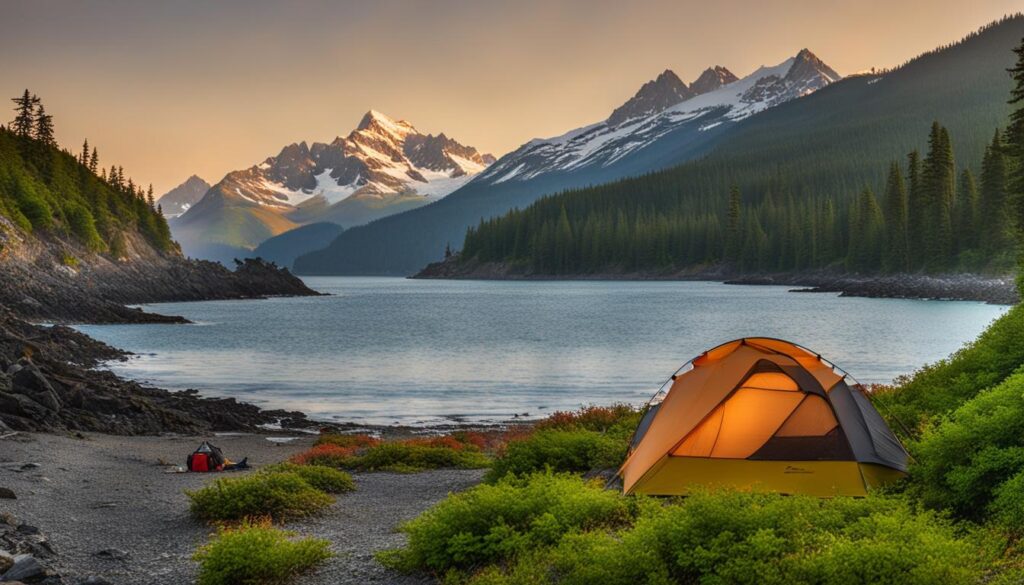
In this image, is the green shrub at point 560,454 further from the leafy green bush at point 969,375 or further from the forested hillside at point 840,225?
the forested hillside at point 840,225

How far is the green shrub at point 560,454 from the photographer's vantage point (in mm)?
16016

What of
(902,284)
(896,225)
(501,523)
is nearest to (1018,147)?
(902,284)

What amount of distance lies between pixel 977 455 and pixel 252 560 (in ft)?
29.7

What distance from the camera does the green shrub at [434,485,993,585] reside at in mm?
7664

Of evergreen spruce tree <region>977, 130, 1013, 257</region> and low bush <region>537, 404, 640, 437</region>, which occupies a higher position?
evergreen spruce tree <region>977, 130, 1013, 257</region>

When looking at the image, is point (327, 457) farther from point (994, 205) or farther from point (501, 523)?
point (994, 205)

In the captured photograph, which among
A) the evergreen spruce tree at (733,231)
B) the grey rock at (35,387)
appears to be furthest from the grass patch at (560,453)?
the evergreen spruce tree at (733,231)

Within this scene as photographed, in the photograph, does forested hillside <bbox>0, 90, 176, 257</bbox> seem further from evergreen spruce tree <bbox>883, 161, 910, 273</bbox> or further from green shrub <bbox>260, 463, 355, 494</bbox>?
evergreen spruce tree <bbox>883, 161, 910, 273</bbox>

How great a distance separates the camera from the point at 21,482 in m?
14.8

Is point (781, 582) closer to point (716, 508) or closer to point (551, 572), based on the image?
point (716, 508)

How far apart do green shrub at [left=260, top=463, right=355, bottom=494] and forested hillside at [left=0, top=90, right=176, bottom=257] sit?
280 feet

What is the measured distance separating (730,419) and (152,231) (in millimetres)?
137946

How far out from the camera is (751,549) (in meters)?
8.36

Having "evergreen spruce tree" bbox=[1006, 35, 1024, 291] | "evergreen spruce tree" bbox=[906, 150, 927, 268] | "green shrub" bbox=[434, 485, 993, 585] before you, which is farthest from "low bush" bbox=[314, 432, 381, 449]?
"evergreen spruce tree" bbox=[906, 150, 927, 268]
